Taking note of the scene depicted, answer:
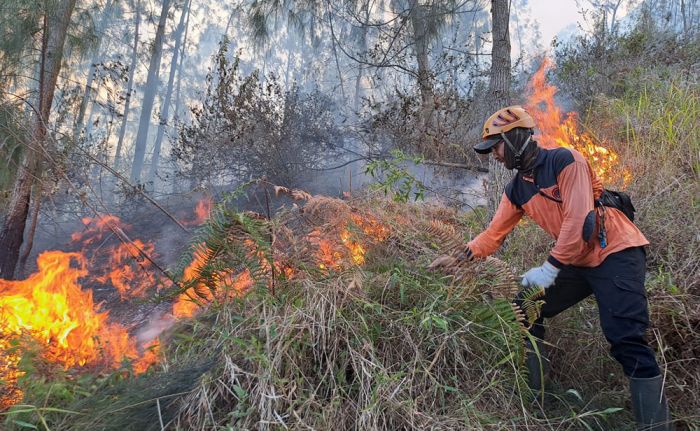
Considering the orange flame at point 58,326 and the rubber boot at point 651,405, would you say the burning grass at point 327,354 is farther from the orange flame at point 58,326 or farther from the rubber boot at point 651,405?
the orange flame at point 58,326

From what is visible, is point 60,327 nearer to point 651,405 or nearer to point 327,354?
point 327,354

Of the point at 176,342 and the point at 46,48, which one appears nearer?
the point at 176,342

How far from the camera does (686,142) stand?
4.53 meters

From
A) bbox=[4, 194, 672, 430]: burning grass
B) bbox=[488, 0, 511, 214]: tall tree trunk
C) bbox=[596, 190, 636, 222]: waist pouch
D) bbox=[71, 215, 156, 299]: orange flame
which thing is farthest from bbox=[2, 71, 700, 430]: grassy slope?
bbox=[71, 215, 156, 299]: orange flame

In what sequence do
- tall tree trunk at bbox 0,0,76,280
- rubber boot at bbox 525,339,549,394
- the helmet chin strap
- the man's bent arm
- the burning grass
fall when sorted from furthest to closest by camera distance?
tall tree trunk at bbox 0,0,76,280 → the man's bent arm → rubber boot at bbox 525,339,549,394 → the helmet chin strap → the burning grass

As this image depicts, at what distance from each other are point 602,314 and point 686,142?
9.91 ft

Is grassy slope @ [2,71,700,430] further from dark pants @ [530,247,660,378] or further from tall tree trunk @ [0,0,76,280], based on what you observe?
tall tree trunk @ [0,0,76,280]

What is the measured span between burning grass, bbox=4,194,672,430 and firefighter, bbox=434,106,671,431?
0.30 metres

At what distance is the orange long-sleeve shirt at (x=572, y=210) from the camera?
2.47m

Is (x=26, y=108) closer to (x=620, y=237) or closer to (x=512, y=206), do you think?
(x=512, y=206)

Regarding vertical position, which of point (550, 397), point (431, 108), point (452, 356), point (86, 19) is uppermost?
point (86, 19)

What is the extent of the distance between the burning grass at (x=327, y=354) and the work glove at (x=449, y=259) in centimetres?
7

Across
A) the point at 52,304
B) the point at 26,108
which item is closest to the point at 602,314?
the point at 52,304

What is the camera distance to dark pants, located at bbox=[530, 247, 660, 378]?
239 cm
